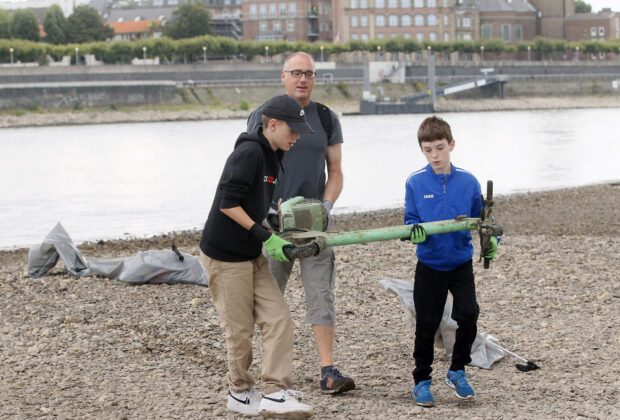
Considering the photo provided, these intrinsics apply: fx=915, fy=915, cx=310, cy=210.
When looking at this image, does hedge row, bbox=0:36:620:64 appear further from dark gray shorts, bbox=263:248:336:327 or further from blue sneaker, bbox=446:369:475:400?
blue sneaker, bbox=446:369:475:400

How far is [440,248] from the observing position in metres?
5.03

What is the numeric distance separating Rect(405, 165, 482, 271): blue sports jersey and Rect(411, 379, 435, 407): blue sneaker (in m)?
0.67

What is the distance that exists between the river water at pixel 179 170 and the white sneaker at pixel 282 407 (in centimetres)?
1158

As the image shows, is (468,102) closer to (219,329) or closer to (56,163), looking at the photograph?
(56,163)

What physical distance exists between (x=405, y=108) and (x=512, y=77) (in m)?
26.2

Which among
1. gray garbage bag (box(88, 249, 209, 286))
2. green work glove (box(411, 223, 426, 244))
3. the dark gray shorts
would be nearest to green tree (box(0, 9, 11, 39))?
gray garbage bag (box(88, 249, 209, 286))

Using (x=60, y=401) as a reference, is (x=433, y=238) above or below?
above

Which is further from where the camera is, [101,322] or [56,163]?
[56,163]

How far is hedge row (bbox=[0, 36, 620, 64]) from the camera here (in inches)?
3814

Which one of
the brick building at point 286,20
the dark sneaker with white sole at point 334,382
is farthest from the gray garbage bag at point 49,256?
the brick building at point 286,20

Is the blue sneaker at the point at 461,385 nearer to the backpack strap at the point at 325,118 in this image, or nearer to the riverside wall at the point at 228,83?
the backpack strap at the point at 325,118

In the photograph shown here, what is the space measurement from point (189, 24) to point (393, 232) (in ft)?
377

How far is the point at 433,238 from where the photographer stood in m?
5.04

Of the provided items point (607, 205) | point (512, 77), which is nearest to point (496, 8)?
point (512, 77)
